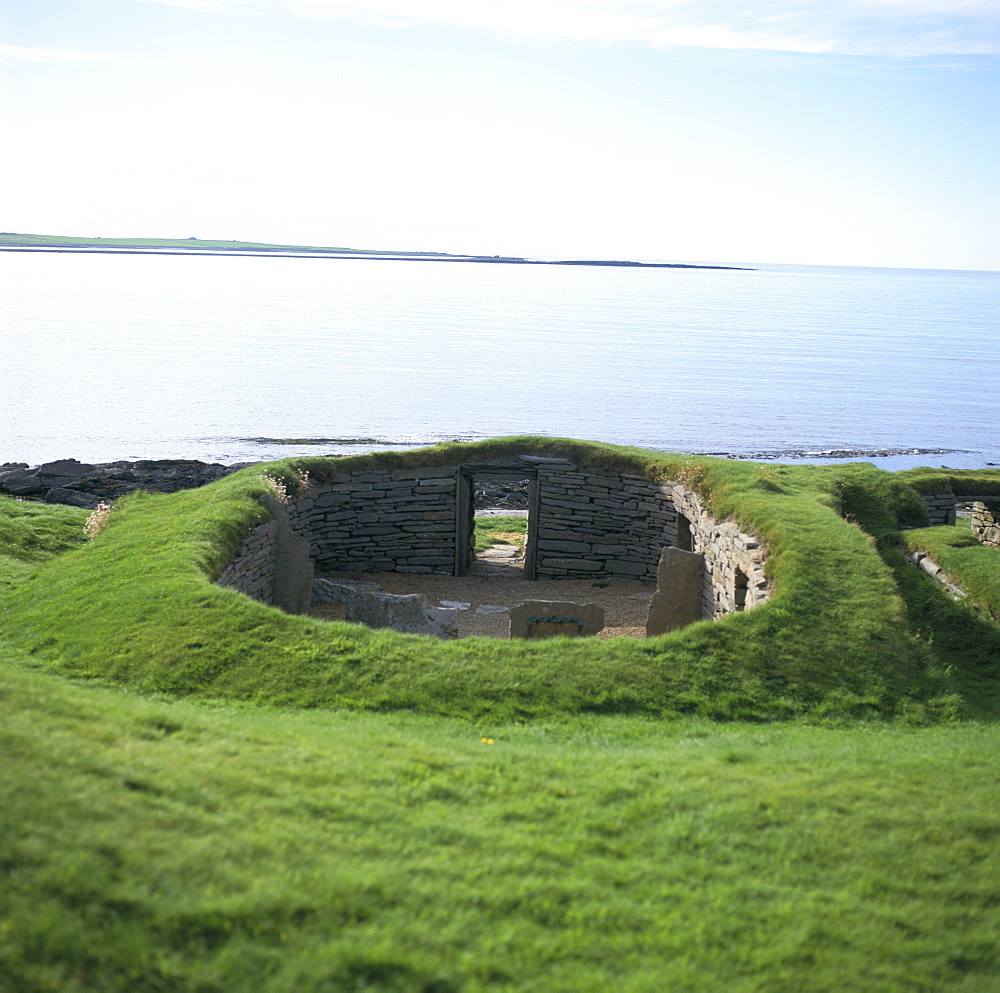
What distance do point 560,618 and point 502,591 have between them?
199 inches

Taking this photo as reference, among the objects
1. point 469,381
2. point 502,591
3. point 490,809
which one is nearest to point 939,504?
point 502,591

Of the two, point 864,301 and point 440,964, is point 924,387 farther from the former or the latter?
point 864,301

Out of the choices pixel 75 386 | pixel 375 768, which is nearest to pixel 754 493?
pixel 375 768

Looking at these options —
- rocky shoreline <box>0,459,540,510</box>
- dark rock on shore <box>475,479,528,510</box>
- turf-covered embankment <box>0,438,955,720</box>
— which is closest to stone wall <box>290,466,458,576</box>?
turf-covered embankment <box>0,438,955,720</box>

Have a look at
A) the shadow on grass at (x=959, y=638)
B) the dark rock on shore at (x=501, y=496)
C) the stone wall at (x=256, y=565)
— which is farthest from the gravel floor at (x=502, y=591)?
the dark rock on shore at (x=501, y=496)

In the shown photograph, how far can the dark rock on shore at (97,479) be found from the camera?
95.3 ft

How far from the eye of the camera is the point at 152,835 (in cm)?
485

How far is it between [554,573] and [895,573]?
25.3 feet

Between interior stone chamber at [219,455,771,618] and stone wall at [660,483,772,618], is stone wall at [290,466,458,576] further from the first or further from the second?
stone wall at [660,483,772,618]

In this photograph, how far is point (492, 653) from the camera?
33.8 ft

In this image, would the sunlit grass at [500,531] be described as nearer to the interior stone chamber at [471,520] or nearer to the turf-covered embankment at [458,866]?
the interior stone chamber at [471,520]

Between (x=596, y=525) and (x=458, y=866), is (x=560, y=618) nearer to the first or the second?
(x=596, y=525)

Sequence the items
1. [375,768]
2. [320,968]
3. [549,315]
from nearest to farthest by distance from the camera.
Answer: [320,968] → [375,768] → [549,315]

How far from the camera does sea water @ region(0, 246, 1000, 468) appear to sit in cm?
4650
